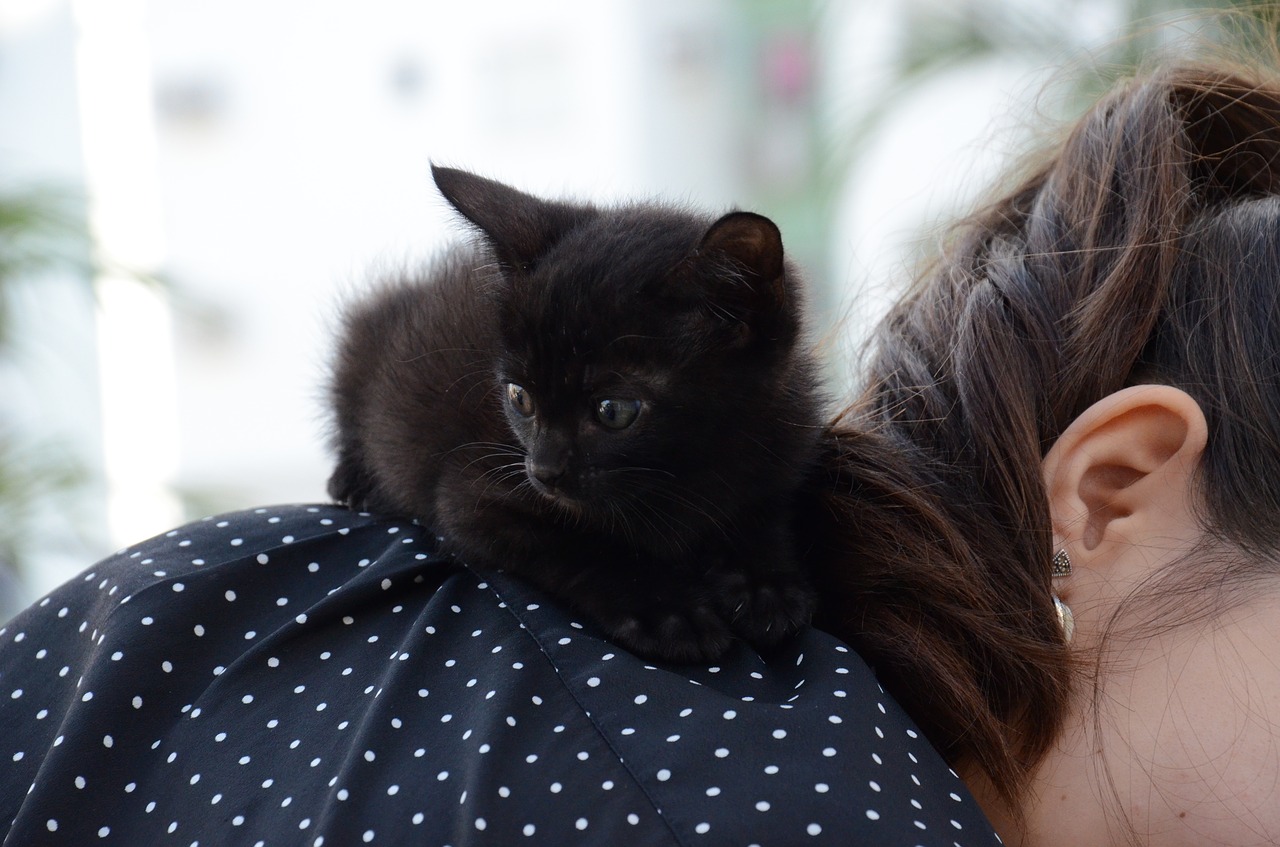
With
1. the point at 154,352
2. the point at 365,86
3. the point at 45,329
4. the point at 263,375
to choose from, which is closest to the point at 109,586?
the point at 45,329

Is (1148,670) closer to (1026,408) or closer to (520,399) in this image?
(1026,408)

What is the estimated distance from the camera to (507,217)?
3.60ft

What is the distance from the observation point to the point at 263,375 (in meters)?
3.96

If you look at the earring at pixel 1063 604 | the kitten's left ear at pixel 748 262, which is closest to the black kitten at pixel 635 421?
the kitten's left ear at pixel 748 262

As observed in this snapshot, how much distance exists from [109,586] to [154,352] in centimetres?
283

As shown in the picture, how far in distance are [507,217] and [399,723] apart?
1.77 ft

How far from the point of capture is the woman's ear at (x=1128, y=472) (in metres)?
0.94

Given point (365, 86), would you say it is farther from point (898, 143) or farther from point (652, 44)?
point (898, 143)

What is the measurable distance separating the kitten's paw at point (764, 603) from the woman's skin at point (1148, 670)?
24 cm

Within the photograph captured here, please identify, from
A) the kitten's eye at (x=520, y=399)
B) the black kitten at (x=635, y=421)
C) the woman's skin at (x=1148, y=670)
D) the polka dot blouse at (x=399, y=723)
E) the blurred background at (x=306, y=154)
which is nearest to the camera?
the polka dot blouse at (x=399, y=723)

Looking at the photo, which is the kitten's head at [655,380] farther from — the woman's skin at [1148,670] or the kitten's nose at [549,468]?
the woman's skin at [1148,670]

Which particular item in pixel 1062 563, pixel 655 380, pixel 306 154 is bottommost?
pixel 306 154

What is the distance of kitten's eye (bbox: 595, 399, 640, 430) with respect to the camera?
1021mm

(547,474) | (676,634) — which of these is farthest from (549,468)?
(676,634)
